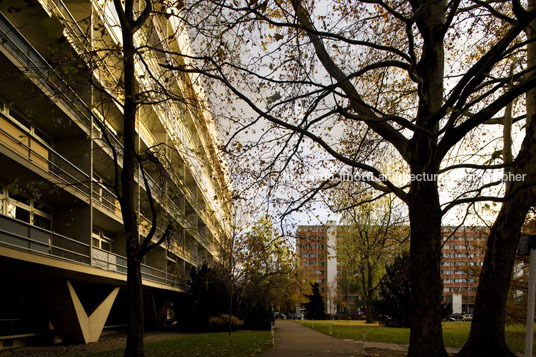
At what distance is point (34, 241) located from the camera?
44.2 ft

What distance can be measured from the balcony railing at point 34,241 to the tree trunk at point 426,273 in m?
10.1

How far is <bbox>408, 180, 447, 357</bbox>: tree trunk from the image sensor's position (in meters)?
9.03

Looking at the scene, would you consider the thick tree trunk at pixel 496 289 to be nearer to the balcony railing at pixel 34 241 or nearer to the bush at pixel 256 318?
the balcony railing at pixel 34 241

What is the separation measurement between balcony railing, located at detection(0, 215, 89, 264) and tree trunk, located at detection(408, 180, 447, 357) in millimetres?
10148

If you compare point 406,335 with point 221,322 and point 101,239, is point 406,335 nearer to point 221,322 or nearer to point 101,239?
point 221,322

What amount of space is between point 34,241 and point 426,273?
429 inches

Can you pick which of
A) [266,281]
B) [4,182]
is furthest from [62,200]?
[266,281]

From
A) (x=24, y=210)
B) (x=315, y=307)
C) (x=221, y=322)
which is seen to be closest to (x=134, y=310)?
(x=24, y=210)

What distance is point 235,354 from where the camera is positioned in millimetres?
14180

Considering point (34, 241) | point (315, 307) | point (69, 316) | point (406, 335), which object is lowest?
point (315, 307)

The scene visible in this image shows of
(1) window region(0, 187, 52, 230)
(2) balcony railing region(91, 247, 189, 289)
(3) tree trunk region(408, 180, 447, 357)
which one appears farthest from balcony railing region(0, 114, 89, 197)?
(3) tree trunk region(408, 180, 447, 357)

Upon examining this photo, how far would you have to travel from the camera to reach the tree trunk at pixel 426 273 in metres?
9.03

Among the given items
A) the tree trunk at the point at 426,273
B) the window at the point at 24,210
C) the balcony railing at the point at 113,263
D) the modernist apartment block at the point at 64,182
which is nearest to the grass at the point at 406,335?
the tree trunk at the point at 426,273

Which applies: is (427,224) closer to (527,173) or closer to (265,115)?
(527,173)
